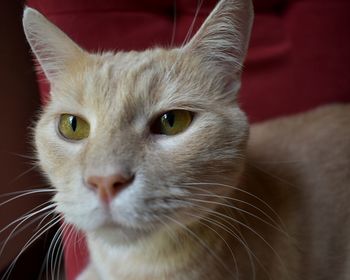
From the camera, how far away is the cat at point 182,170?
36.9 inches

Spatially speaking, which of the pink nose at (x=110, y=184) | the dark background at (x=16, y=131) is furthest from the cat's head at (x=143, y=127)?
the dark background at (x=16, y=131)

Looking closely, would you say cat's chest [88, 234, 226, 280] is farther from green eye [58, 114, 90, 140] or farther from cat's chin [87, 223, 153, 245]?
green eye [58, 114, 90, 140]

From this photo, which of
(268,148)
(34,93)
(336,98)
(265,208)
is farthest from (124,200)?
(34,93)

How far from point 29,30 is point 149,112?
0.40 metres

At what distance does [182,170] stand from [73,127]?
31 cm

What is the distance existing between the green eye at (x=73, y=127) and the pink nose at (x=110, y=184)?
0.21 meters

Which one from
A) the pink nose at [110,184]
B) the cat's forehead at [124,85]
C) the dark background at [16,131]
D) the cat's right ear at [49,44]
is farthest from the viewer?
the dark background at [16,131]

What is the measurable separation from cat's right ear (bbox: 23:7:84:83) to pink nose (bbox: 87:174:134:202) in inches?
16.8

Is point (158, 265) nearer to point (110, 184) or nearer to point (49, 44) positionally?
point (110, 184)

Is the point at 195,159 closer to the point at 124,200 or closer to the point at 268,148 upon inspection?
the point at 124,200

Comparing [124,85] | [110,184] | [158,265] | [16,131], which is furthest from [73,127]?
[16,131]

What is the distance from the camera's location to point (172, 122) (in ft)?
3.43

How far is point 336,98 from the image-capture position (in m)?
1.81

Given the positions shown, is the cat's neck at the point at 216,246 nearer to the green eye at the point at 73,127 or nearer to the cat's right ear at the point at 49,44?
the green eye at the point at 73,127
